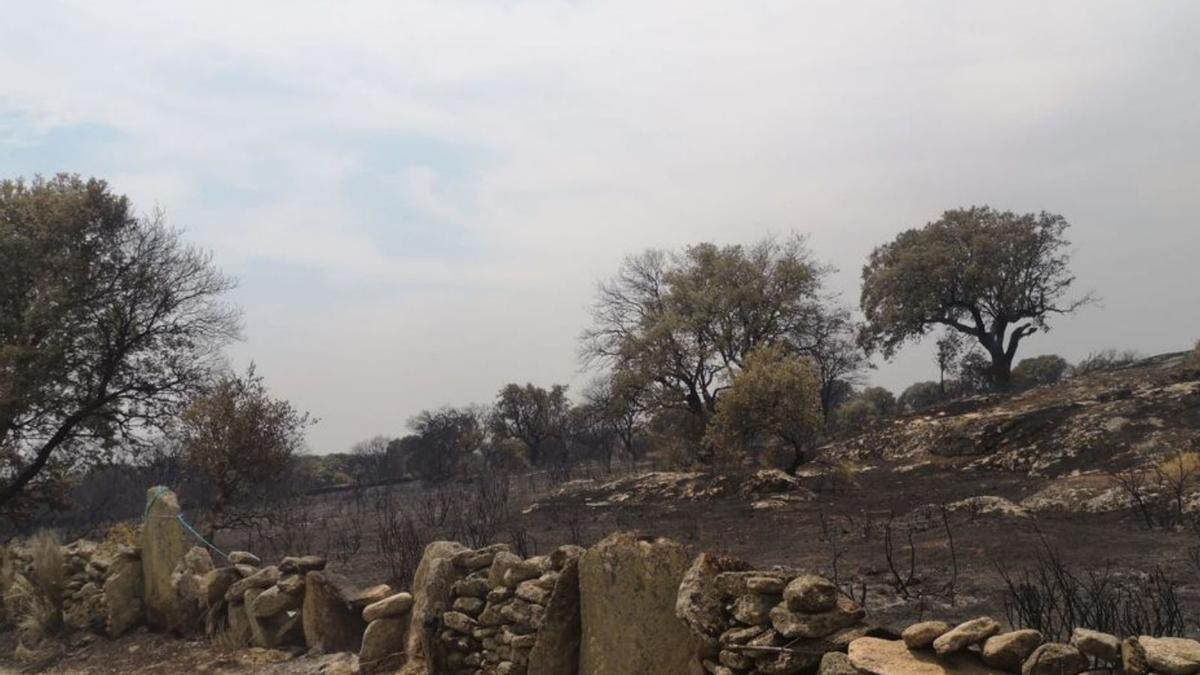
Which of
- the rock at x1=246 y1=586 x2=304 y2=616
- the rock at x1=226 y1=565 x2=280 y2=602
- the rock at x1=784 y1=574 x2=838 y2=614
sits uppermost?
the rock at x1=784 y1=574 x2=838 y2=614

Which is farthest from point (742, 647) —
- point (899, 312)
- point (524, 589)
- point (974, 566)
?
point (899, 312)

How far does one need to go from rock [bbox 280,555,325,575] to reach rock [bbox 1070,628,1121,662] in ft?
26.8

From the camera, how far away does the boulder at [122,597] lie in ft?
36.9

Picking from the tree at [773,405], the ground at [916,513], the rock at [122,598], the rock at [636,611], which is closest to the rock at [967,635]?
the rock at [636,611]

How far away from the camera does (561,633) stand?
20.0 feet

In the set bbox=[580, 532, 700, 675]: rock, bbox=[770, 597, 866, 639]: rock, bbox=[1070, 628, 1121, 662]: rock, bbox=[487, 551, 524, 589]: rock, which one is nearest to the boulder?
bbox=[487, 551, 524, 589]: rock

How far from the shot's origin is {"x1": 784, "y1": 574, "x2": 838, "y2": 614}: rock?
4355 millimetres

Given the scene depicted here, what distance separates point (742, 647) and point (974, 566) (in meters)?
5.27

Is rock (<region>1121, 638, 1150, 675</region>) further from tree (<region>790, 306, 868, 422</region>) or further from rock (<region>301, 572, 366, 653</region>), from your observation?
tree (<region>790, 306, 868, 422</region>)

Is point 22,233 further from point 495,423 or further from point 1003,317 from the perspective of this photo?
point 1003,317

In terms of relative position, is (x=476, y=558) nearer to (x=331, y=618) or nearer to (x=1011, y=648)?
(x=331, y=618)

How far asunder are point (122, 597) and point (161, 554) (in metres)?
0.77

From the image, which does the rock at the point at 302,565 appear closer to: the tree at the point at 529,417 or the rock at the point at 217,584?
the rock at the point at 217,584

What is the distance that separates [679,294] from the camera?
3531 centimetres
